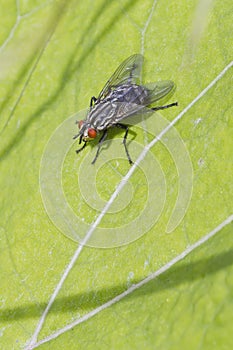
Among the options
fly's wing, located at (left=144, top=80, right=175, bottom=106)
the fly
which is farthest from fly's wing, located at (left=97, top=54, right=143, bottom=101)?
fly's wing, located at (left=144, top=80, right=175, bottom=106)

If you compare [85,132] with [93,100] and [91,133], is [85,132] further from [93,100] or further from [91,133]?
[93,100]

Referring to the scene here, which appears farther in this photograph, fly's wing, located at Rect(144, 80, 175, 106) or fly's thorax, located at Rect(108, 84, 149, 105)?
fly's thorax, located at Rect(108, 84, 149, 105)

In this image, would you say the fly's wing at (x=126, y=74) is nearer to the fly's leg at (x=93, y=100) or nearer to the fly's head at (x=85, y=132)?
the fly's leg at (x=93, y=100)

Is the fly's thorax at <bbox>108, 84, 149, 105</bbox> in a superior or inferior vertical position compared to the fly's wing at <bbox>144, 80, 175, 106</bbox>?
inferior

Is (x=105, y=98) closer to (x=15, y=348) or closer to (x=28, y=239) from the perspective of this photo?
(x=28, y=239)

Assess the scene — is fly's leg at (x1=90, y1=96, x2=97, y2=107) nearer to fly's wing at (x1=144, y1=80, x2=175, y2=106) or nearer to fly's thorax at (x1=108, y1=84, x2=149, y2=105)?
fly's thorax at (x1=108, y1=84, x2=149, y2=105)

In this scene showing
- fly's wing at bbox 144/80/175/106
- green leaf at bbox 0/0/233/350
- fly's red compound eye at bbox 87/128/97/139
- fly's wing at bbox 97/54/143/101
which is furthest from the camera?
fly's red compound eye at bbox 87/128/97/139

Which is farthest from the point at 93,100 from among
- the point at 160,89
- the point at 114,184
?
the point at 114,184
